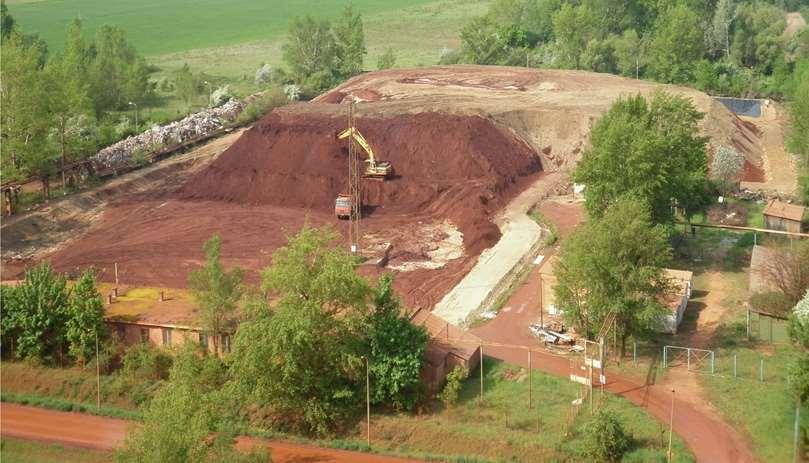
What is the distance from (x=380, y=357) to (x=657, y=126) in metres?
22.5

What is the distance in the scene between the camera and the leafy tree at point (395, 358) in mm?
34188

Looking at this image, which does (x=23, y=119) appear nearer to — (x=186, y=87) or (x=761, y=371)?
(x=186, y=87)

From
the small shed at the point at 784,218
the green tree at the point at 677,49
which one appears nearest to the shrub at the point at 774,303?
the small shed at the point at 784,218

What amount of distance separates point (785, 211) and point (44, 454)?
35.3 m

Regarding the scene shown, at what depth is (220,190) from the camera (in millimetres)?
58938

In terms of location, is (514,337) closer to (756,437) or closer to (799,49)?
(756,437)

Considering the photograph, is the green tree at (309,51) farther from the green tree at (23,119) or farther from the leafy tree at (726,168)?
the leafy tree at (726,168)

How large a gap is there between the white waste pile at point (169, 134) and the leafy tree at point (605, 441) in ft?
135

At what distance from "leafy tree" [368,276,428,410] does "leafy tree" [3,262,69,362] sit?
40.0 ft

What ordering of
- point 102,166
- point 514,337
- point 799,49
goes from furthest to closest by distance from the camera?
point 799,49, point 102,166, point 514,337

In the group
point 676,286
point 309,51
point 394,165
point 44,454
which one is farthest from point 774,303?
point 309,51

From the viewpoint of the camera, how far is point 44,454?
3372 centimetres

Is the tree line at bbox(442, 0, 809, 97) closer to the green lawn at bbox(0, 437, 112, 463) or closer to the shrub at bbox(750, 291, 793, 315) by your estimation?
the shrub at bbox(750, 291, 793, 315)

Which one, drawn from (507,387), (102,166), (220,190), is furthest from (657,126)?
(102,166)
